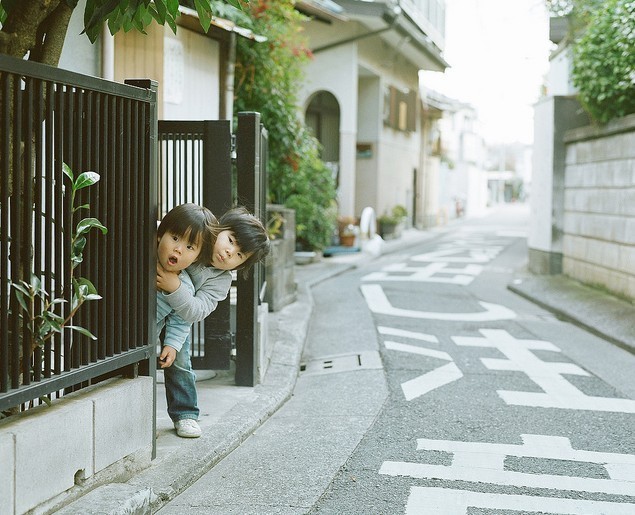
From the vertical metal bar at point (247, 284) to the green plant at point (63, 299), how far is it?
227 cm

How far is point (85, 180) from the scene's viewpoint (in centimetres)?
356

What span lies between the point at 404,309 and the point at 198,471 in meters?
6.85

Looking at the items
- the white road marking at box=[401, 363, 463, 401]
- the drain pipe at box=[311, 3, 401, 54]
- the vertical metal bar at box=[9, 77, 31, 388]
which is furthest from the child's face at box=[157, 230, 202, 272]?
the drain pipe at box=[311, 3, 401, 54]

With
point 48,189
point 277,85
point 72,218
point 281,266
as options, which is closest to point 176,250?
point 72,218

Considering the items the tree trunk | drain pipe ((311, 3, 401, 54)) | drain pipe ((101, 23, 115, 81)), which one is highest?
drain pipe ((311, 3, 401, 54))

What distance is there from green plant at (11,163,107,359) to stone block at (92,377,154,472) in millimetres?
375

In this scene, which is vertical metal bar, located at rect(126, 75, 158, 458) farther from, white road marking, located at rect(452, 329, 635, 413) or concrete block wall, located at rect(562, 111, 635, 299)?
concrete block wall, located at rect(562, 111, 635, 299)

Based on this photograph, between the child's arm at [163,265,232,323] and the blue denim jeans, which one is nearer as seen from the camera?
the child's arm at [163,265,232,323]

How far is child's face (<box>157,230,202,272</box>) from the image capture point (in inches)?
172

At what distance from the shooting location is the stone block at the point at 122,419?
12.5ft

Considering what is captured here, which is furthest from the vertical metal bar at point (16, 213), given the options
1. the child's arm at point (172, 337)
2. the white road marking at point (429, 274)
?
the white road marking at point (429, 274)

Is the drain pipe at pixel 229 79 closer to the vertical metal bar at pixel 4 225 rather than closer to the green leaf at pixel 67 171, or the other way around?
the green leaf at pixel 67 171

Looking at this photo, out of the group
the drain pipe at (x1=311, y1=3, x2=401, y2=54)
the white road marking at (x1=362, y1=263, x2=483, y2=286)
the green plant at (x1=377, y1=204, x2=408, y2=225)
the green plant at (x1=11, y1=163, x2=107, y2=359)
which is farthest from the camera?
the green plant at (x1=377, y1=204, x2=408, y2=225)

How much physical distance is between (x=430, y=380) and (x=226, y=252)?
9.93 ft
